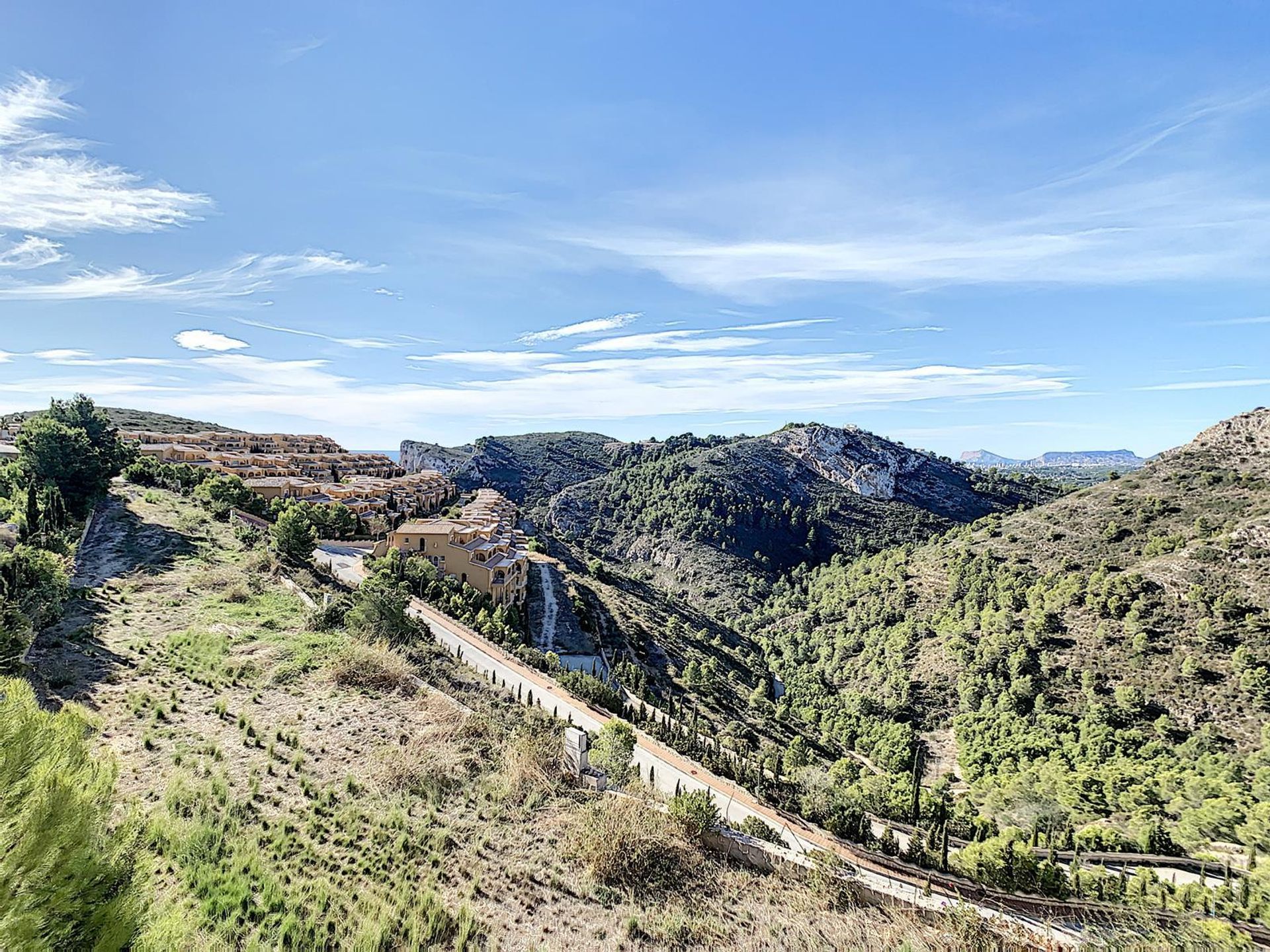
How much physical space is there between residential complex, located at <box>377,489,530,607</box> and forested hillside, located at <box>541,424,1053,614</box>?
147 feet

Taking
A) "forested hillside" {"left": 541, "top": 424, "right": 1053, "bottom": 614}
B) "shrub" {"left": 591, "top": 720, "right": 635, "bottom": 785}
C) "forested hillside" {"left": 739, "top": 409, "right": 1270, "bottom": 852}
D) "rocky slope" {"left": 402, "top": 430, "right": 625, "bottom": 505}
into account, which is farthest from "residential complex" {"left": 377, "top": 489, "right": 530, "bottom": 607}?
"rocky slope" {"left": 402, "top": 430, "right": 625, "bottom": 505}

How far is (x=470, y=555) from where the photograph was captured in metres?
40.0

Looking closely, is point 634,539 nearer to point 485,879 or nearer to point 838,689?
point 838,689

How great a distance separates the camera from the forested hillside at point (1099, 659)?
27.0 meters

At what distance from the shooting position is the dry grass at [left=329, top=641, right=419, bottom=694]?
54.4ft

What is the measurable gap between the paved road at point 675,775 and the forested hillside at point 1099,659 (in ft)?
50.9

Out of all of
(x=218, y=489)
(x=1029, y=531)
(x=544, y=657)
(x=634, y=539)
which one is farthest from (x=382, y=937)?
(x=634, y=539)

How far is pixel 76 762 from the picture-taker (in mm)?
6074

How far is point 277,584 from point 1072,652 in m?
49.5

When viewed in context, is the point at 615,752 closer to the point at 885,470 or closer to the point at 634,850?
the point at 634,850

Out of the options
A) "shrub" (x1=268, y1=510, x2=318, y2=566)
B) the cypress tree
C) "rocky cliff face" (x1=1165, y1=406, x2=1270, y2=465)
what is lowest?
"shrub" (x1=268, y1=510, x2=318, y2=566)

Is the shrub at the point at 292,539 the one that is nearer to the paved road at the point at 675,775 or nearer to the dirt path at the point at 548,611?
the paved road at the point at 675,775

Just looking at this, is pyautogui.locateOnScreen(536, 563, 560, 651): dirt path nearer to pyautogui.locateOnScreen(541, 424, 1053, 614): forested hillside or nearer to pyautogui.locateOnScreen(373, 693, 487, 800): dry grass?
pyautogui.locateOnScreen(373, 693, 487, 800): dry grass

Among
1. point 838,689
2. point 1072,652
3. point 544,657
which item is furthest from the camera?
point 838,689
